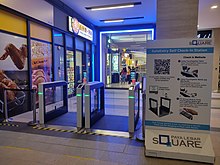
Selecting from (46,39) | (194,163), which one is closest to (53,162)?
→ (194,163)

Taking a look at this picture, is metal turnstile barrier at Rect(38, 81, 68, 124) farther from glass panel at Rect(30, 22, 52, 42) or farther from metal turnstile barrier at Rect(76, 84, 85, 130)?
glass panel at Rect(30, 22, 52, 42)

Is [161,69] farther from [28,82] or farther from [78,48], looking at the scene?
[78,48]

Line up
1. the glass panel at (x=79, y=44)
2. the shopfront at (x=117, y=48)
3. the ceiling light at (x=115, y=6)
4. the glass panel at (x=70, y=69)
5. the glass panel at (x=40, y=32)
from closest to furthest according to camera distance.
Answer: the glass panel at (x=40, y=32), the ceiling light at (x=115, y=6), the glass panel at (x=70, y=69), the glass panel at (x=79, y=44), the shopfront at (x=117, y=48)

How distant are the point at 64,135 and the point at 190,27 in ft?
11.3

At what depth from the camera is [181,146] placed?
107 inches

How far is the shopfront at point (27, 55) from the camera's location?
4.76 meters

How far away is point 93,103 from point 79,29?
205 inches

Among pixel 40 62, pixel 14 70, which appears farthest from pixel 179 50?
pixel 40 62

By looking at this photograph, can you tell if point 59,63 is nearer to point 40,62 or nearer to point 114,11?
point 40,62

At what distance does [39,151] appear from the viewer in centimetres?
288

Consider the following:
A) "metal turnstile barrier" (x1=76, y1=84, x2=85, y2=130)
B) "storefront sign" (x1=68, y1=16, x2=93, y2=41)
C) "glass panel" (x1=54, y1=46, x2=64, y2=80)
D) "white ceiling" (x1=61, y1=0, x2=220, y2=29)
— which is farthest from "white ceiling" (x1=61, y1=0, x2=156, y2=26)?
"metal turnstile barrier" (x1=76, y1=84, x2=85, y2=130)

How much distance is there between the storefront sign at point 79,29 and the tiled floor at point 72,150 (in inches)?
206

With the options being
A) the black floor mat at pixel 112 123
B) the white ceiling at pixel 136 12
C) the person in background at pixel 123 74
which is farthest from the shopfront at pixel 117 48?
the black floor mat at pixel 112 123

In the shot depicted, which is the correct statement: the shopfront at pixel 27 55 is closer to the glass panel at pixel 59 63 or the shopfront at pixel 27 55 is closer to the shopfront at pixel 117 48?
the glass panel at pixel 59 63
